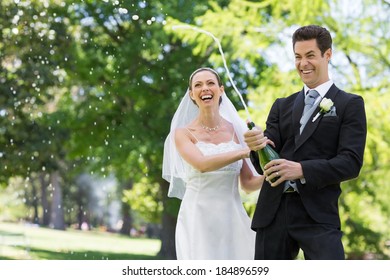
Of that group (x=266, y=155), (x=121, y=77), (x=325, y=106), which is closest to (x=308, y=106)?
(x=325, y=106)

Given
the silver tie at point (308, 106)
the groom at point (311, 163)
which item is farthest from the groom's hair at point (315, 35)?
the silver tie at point (308, 106)

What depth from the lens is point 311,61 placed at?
2.44m

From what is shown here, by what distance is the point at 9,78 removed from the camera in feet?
45.1

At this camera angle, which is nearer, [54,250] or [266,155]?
[266,155]

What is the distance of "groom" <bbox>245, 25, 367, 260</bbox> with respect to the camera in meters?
2.33

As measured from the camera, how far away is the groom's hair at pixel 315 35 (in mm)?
2410

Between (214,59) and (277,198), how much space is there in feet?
23.7

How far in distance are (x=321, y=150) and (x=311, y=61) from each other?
0.31 m

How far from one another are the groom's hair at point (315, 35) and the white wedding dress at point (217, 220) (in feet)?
3.38

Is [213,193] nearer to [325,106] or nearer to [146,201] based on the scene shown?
[325,106]

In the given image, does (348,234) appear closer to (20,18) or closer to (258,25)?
(258,25)

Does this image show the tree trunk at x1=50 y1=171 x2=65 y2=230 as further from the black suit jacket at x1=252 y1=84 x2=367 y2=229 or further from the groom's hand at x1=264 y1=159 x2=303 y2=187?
the groom's hand at x1=264 y1=159 x2=303 y2=187

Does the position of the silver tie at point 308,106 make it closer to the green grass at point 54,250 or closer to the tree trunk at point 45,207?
the green grass at point 54,250
